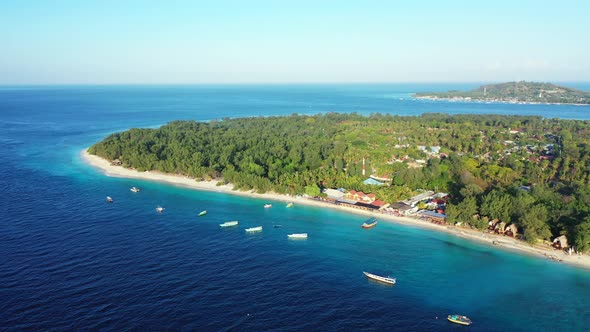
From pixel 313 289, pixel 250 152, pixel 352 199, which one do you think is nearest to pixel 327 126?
pixel 250 152

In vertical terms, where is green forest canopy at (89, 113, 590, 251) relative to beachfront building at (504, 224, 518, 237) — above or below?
above

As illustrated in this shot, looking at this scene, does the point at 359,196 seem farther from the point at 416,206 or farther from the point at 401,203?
the point at 416,206

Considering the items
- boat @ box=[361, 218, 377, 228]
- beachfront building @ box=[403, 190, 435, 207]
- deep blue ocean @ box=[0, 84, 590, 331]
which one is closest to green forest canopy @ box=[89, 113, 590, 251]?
beachfront building @ box=[403, 190, 435, 207]

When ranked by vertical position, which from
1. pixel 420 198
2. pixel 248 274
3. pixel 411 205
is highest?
pixel 420 198

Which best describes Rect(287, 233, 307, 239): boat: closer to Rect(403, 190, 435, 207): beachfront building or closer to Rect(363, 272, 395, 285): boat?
Rect(363, 272, 395, 285): boat

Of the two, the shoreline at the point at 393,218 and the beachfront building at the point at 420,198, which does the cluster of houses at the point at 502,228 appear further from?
the beachfront building at the point at 420,198

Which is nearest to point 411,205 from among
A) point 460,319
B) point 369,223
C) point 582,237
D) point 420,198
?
point 420,198

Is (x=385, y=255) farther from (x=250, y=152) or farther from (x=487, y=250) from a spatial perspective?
(x=250, y=152)

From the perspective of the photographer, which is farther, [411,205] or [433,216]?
[411,205]
